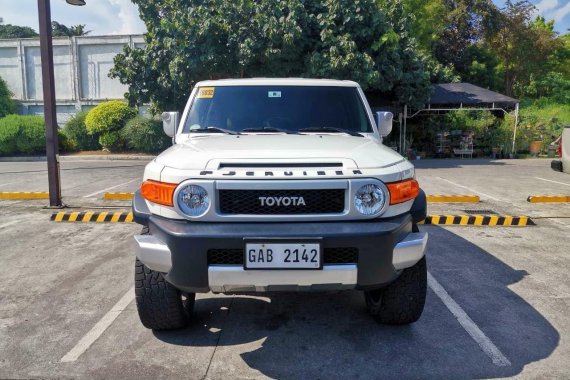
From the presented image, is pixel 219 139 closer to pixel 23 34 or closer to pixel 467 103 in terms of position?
pixel 467 103

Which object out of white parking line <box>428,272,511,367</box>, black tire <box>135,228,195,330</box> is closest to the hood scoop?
black tire <box>135,228,195,330</box>

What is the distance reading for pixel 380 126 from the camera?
4438mm

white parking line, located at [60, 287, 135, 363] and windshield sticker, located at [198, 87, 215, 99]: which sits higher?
windshield sticker, located at [198, 87, 215, 99]

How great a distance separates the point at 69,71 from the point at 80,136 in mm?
8983

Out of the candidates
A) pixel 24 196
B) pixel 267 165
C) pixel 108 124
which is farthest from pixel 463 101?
pixel 267 165

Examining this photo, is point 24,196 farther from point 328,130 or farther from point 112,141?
point 112,141

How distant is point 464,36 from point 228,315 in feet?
107

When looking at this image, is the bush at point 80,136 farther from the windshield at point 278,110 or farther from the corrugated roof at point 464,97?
the windshield at point 278,110

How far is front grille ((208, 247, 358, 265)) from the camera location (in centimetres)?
286

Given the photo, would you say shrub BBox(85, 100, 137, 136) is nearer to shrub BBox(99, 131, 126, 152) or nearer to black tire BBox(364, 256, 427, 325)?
shrub BBox(99, 131, 126, 152)

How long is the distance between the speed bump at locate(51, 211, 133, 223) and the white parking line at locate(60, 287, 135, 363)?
10.5 ft

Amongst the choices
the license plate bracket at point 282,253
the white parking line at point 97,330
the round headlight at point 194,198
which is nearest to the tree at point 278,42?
the white parking line at point 97,330

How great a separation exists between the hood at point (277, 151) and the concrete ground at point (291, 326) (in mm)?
1329

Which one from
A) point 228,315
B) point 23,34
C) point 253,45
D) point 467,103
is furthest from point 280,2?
point 23,34
